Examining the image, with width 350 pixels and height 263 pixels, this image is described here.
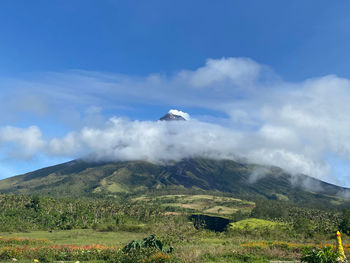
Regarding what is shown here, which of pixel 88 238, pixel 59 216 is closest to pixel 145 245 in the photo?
pixel 88 238

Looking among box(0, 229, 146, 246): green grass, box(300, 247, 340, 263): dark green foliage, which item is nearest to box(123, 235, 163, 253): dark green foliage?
box(300, 247, 340, 263): dark green foliage

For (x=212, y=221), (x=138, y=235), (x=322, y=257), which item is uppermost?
(x=322, y=257)

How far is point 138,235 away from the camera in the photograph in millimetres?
58469

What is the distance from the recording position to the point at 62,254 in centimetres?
2533

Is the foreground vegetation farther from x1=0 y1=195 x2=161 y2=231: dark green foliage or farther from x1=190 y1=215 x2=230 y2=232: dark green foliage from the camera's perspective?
x1=190 y1=215 x2=230 y2=232: dark green foliage

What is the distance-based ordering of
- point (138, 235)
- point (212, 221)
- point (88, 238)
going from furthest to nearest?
point (212, 221), point (138, 235), point (88, 238)

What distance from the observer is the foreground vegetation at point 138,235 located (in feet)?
82.3

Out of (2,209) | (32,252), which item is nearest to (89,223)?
(2,209)

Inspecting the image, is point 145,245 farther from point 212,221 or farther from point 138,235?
point 212,221

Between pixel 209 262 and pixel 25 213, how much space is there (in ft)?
269

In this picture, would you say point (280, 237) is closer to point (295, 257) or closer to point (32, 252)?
point (295, 257)

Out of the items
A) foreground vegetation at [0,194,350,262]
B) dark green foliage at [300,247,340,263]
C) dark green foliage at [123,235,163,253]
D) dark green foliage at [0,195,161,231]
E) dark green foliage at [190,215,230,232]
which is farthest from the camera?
dark green foliage at [190,215,230,232]

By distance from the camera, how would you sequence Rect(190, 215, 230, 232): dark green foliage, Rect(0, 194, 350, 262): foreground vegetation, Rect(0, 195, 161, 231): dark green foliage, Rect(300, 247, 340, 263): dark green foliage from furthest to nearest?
Rect(190, 215, 230, 232): dark green foliage
Rect(0, 195, 161, 231): dark green foliage
Rect(0, 194, 350, 262): foreground vegetation
Rect(300, 247, 340, 263): dark green foliage

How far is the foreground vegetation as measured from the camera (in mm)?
25094
